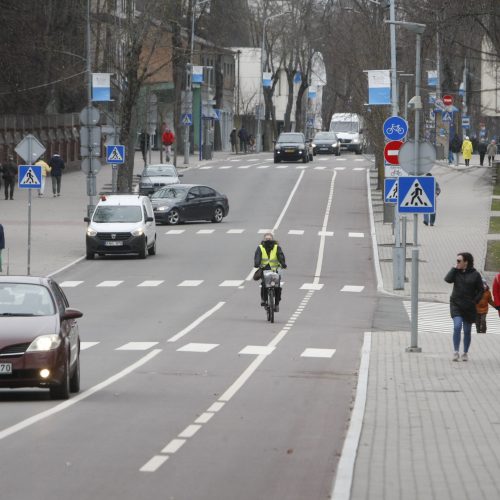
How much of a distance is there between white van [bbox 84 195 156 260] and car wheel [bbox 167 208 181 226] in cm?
989

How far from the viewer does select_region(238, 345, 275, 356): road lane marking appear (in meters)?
24.0

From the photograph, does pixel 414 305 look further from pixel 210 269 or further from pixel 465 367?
pixel 210 269

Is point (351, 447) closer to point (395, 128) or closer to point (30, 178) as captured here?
point (395, 128)

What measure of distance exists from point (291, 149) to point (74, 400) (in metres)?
70.6

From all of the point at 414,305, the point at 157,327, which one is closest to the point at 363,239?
the point at 157,327

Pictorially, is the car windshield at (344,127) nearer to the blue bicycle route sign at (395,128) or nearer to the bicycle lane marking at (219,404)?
the blue bicycle route sign at (395,128)

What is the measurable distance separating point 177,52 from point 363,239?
36653mm

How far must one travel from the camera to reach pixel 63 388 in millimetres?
16547

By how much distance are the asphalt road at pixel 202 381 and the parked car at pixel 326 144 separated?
4848 centimetres

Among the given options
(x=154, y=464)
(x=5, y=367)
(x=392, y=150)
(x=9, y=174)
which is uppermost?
(x=392, y=150)

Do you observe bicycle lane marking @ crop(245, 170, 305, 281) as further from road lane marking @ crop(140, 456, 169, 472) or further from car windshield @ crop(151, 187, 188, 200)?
road lane marking @ crop(140, 456, 169, 472)

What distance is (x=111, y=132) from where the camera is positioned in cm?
6103

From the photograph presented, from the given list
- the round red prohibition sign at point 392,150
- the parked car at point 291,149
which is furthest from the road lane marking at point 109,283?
the parked car at point 291,149

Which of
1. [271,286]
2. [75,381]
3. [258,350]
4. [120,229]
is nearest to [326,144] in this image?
[120,229]
